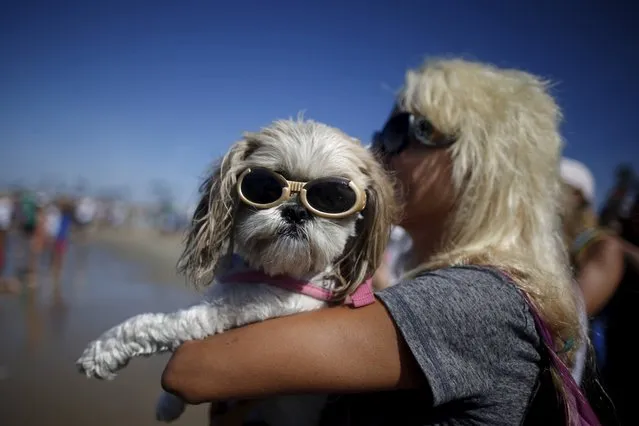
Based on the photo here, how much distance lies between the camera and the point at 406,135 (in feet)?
6.80

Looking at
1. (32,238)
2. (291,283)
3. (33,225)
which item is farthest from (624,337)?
(33,225)

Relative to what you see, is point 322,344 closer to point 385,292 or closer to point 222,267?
point 385,292

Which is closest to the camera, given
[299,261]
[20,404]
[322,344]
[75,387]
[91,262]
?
[322,344]

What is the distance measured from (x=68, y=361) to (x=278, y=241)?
6485 mm

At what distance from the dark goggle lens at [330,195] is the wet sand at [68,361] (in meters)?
1.15

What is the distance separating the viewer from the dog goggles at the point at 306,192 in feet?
5.16

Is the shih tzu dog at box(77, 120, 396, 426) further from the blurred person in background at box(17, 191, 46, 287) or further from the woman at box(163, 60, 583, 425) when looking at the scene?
the blurred person in background at box(17, 191, 46, 287)

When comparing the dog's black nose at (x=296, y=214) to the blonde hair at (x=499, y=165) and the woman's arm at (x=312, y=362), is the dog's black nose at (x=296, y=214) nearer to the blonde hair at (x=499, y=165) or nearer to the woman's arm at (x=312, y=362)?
the woman's arm at (x=312, y=362)

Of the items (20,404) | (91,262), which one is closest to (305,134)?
(20,404)

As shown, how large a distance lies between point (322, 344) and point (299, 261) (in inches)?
15.6

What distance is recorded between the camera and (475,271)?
1478mm

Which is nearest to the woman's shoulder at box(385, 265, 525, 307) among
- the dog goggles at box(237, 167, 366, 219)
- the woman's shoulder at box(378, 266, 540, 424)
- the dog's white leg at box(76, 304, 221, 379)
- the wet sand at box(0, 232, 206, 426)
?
the woman's shoulder at box(378, 266, 540, 424)

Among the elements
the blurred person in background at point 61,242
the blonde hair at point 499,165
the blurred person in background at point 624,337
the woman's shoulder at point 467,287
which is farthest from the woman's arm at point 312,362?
the blurred person in background at point 61,242

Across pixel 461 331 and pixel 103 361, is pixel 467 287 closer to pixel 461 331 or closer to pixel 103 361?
pixel 461 331
